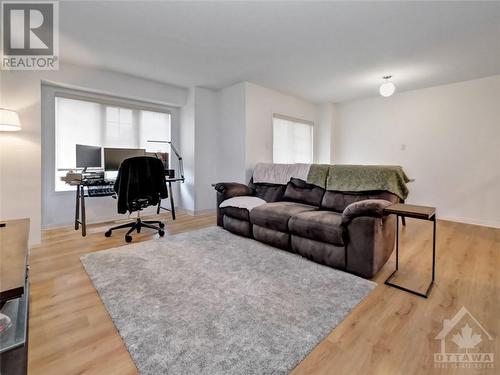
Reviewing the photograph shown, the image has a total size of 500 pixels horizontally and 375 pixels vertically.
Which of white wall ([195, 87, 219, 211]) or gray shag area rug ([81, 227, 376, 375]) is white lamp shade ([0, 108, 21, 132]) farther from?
white wall ([195, 87, 219, 211])

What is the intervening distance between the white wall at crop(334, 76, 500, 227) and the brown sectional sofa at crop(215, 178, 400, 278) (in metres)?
2.33

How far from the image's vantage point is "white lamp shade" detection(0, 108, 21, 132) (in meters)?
2.43

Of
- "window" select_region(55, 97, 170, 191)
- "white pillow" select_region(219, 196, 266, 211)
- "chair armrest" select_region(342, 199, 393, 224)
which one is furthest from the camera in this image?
"window" select_region(55, 97, 170, 191)

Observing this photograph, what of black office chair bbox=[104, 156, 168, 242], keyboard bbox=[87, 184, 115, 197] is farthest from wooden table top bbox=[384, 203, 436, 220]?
keyboard bbox=[87, 184, 115, 197]

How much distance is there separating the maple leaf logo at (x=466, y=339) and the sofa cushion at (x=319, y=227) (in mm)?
946

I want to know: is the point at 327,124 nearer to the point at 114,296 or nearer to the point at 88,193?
the point at 88,193

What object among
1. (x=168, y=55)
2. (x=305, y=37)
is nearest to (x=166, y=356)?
(x=305, y=37)

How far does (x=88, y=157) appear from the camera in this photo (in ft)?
11.4

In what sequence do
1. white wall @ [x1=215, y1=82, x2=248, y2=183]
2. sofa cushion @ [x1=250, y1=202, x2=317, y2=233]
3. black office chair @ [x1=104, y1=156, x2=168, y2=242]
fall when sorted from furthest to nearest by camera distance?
white wall @ [x1=215, y1=82, x2=248, y2=183]
black office chair @ [x1=104, y1=156, x2=168, y2=242]
sofa cushion @ [x1=250, y1=202, x2=317, y2=233]

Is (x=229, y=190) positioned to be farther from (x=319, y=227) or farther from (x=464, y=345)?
(x=464, y=345)

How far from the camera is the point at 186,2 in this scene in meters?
2.09

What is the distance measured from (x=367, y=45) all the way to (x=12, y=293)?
360cm

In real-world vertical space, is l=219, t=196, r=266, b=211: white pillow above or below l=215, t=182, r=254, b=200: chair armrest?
below

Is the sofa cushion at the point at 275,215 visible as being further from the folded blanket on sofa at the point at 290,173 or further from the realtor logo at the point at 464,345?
the realtor logo at the point at 464,345
